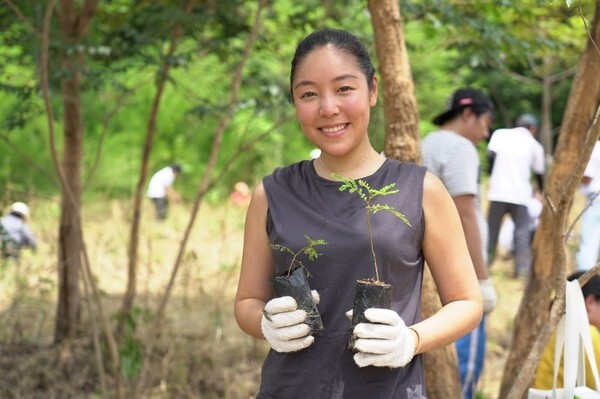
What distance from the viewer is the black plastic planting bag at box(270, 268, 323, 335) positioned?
5.94 feet

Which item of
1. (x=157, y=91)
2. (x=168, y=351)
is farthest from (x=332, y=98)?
(x=168, y=351)

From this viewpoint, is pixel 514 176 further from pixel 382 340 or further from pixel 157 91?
pixel 382 340

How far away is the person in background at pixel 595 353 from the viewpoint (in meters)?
2.99

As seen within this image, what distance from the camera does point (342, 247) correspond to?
1854mm

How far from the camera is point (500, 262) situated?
9.38m

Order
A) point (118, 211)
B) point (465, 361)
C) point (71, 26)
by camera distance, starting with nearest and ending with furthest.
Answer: point (465, 361)
point (71, 26)
point (118, 211)

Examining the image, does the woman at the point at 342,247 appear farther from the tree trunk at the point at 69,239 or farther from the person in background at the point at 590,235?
the person in background at the point at 590,235

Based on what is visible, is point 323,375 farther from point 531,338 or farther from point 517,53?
point 517,53

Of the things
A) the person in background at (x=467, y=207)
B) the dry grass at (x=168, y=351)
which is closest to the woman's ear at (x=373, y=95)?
the person in background at (x=467, y=207)

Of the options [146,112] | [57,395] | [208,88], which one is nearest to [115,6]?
[57,395]

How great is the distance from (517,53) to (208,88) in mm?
8458

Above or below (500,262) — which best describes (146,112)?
above

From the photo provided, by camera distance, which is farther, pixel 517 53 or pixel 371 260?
pixel 517 53

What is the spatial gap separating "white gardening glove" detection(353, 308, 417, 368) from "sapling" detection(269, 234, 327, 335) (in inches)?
4.4
